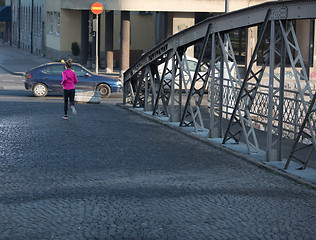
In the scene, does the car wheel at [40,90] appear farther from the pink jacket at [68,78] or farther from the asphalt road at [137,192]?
the asphalt road at [137,192]

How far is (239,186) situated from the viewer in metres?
10.2

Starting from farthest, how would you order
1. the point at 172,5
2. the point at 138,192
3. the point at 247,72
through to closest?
1. the point at 172,5
2. the point at 247,72
3. the point at 138,192

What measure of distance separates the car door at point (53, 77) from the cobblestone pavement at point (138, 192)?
1288cm

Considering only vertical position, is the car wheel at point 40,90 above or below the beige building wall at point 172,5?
below

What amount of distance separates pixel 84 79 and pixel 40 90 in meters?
1.82

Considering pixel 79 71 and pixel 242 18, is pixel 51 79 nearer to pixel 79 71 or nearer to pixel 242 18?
pixel 79 71

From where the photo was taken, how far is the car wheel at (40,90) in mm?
28594

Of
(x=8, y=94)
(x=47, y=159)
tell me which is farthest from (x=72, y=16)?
(x=47, y=159)

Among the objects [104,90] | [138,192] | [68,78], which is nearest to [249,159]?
[138,192]

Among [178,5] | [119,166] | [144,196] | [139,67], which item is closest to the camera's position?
[144,196]

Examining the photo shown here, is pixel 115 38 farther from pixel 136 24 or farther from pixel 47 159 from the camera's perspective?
pixel 47 159

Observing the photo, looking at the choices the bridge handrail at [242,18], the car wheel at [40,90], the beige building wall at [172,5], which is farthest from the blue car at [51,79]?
the beige building wall at [172,5]

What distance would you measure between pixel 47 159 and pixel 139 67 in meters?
10.6

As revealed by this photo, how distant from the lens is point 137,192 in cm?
954
